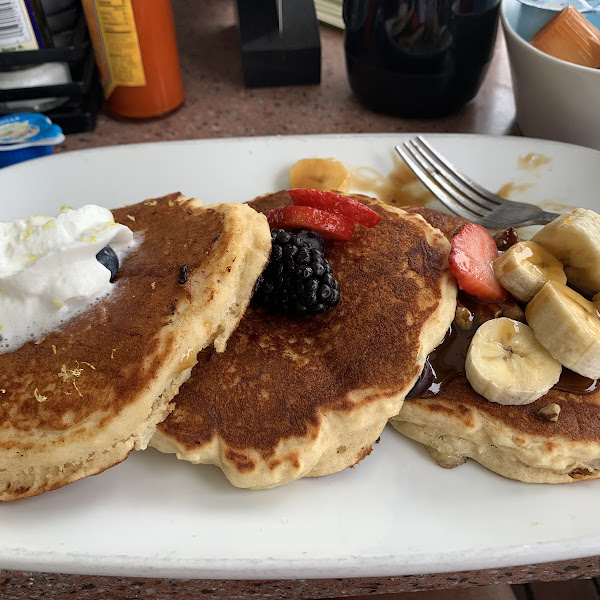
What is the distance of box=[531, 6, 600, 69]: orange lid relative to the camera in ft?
6.37

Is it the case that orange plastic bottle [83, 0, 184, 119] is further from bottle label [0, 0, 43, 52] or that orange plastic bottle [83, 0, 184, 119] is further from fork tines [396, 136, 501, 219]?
fork tines [396, 136, 501, 219]

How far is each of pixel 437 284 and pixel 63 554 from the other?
945 mm

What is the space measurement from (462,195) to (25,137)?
146 centimetres

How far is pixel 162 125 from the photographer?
246 cm

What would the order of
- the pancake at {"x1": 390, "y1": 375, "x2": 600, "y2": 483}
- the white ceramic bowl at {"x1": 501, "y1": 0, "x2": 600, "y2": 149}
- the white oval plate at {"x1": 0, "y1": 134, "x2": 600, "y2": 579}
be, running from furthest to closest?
the white ceramic bowl at {"x1": 501, "y1": 0, "x2": 600, "y2": 149}
the pancake at {"x1": 390, "y1": 375, "x2": 600, "y2": 483}
the white oval plate at {"x1": 0, "y1": 134, "x2": 600, "y2": 579}

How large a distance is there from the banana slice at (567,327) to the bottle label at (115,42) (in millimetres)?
1674

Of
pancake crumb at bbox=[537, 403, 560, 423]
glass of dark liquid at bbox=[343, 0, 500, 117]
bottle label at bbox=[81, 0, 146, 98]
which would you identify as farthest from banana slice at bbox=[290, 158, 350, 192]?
pancake crumb at bbox=[537, 403, 560, 423]

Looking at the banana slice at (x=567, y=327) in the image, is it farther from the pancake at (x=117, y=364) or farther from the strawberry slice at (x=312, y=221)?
the pancake at (x=117, y=364)

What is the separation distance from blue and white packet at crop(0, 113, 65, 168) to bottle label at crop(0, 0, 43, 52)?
0.24 m

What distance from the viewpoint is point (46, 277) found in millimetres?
1280

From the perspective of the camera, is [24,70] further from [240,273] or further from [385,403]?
[385,403]

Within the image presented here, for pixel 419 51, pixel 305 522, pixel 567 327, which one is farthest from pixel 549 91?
pixel 305 522

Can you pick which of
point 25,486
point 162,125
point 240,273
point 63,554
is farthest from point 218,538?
point 162,125

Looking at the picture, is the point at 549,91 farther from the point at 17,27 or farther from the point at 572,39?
Result: the point at 17,27
